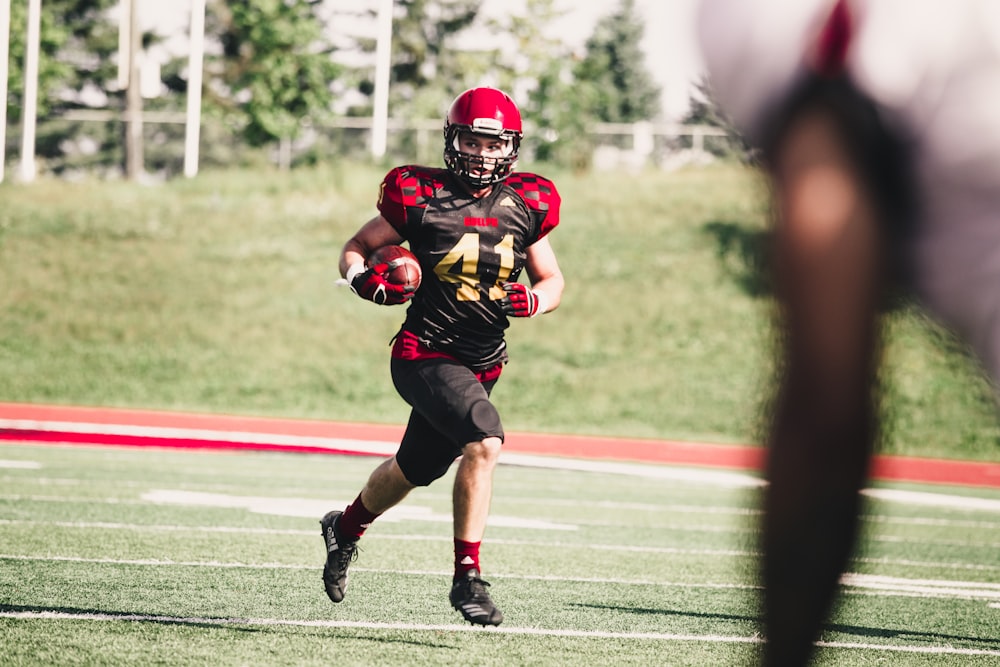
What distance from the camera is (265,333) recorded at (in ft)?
63.8

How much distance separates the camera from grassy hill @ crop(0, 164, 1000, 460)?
17781 mm

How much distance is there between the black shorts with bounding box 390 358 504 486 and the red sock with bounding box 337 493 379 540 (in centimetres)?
26

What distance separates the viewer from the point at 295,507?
26.5 feet

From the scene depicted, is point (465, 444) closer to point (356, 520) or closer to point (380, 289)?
point (380, 289)

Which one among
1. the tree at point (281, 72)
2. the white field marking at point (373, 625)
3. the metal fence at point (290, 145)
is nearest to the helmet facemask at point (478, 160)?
the white field marking at point (373, 625)

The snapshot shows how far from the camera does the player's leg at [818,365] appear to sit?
1.58 metres

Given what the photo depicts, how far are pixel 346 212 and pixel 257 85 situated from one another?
1196 centimetres

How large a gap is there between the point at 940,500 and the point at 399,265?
767 centimetres

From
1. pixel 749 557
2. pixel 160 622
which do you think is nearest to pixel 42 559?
pixel 160 622

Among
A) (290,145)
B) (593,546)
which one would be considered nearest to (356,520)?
(593,546)

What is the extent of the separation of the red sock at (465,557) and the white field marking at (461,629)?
1.18ft

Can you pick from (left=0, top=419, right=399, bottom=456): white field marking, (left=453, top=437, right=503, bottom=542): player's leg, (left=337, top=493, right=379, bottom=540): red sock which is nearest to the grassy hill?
(left=0, top=419, right=399, bottom=456): white field marking

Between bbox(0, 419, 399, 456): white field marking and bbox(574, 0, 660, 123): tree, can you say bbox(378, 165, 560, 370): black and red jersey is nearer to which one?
bbox(0, 419, 399, 456): white field marking

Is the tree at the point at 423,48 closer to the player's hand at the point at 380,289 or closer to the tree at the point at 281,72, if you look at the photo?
the tree at the point at 281,72
